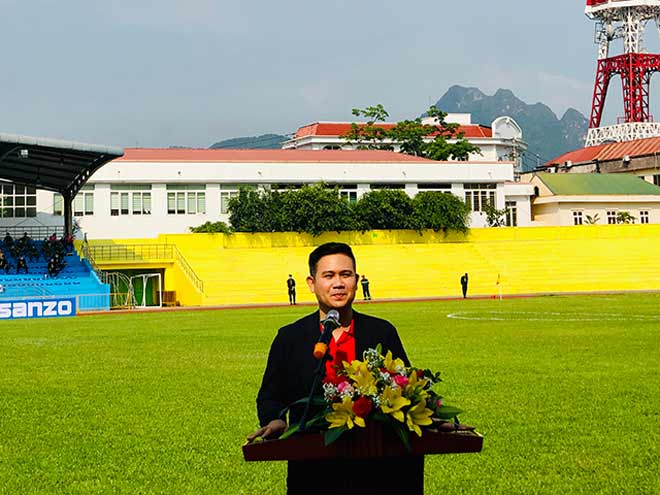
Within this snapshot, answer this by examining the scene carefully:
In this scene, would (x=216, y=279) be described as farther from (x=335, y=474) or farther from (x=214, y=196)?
(x=335, y=474)

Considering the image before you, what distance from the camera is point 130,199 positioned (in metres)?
63.2

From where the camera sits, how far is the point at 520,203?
76125 millimetres

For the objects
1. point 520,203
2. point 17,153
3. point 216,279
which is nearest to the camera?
point 17,153

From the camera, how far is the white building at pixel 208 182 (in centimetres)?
6241

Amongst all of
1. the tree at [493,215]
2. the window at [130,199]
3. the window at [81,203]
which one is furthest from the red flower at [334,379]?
the tree at [493,215]

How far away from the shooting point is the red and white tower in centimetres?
11694

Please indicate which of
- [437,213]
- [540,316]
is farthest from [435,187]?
[540,316]

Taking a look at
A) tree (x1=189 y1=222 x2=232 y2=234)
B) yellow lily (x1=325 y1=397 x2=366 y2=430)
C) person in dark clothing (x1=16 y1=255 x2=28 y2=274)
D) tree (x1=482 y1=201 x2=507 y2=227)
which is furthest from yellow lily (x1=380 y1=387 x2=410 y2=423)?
tree (x1=482 y1=201 x2=507 y2=227)

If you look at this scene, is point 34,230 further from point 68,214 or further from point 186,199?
point 186,199

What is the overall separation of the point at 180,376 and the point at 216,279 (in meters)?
38.0

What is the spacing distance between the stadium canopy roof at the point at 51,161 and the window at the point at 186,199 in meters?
10.4

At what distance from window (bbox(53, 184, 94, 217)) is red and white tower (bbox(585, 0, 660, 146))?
247 feet

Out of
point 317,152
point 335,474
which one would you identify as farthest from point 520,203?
point 335,474

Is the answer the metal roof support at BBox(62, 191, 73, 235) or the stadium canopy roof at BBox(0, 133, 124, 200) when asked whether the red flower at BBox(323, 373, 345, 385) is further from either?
the metal roof support at BBox(62, 191, 73, 235)
